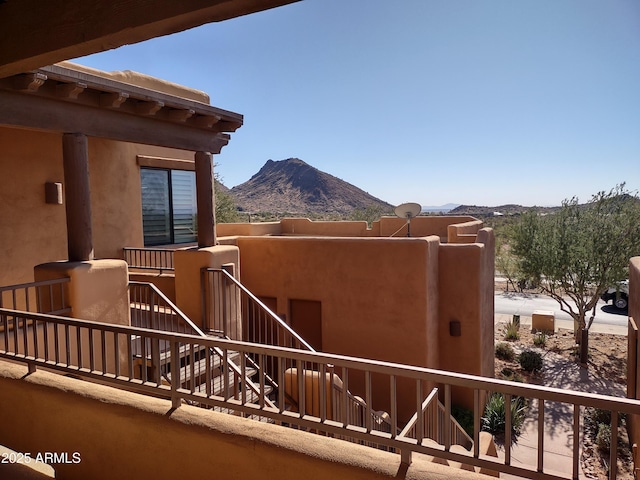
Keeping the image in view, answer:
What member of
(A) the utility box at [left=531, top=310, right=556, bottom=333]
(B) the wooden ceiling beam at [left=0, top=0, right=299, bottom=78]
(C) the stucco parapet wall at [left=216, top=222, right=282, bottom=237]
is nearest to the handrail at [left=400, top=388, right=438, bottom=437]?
(B) the wooden ceiling beam at [left=0, top=0, right=299, bottom=78]

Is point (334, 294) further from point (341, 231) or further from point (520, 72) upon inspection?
point (520, 72)

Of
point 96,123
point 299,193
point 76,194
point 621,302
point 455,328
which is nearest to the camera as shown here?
point 76,194

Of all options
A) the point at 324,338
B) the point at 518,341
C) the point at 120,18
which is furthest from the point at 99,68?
the point at 518,341

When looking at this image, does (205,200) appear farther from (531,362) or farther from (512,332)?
(512,332)

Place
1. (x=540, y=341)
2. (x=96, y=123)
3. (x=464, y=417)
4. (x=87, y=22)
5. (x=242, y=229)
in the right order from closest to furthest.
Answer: (x=87, y=22), (x=96, y=123), (x=464, y=417), (x=242, y=229), (x=540, y=341)

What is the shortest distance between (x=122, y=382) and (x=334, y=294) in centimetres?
676

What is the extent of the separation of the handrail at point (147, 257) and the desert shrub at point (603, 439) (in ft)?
32.8

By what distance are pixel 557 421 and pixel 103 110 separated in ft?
38.7

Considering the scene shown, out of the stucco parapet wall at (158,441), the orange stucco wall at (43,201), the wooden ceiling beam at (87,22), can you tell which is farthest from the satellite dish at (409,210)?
the wooden ceiling beam at (87,22)

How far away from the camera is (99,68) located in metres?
9.20

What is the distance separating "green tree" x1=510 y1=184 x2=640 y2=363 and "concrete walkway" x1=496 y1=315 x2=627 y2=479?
1.28 m

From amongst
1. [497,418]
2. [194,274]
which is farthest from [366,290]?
[497,418]

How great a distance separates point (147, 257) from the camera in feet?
32.6

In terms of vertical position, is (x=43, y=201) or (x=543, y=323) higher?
(x=43, y=201)
